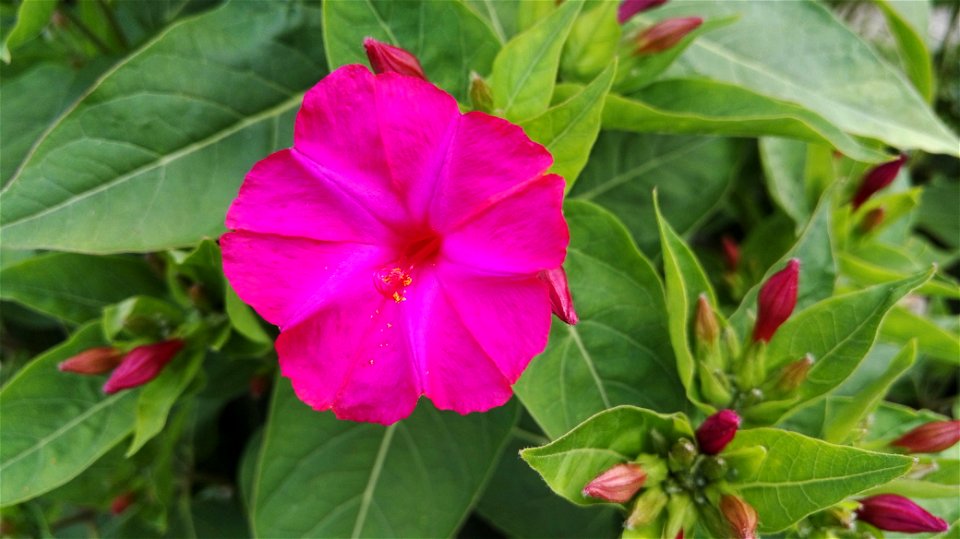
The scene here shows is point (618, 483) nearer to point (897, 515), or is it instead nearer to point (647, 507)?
point (647, 507)

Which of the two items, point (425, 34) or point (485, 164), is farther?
point (425, 34)

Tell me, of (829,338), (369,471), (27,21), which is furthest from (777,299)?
(27,21)

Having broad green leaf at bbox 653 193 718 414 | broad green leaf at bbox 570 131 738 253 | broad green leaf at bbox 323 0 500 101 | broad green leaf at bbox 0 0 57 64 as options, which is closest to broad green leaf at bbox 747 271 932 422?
broad green leaf at bbox 653 193 718 414

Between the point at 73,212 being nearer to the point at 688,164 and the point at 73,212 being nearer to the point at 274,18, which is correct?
the point at 274,18

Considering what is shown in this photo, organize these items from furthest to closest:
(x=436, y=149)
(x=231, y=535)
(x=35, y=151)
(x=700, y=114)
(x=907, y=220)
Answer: (x=231, y=535) → (x=907, y=220) → (x=700, y=114) → (x=35, y=151) → (x=436, y=149)

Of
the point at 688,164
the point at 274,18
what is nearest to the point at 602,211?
the point at 688,164
